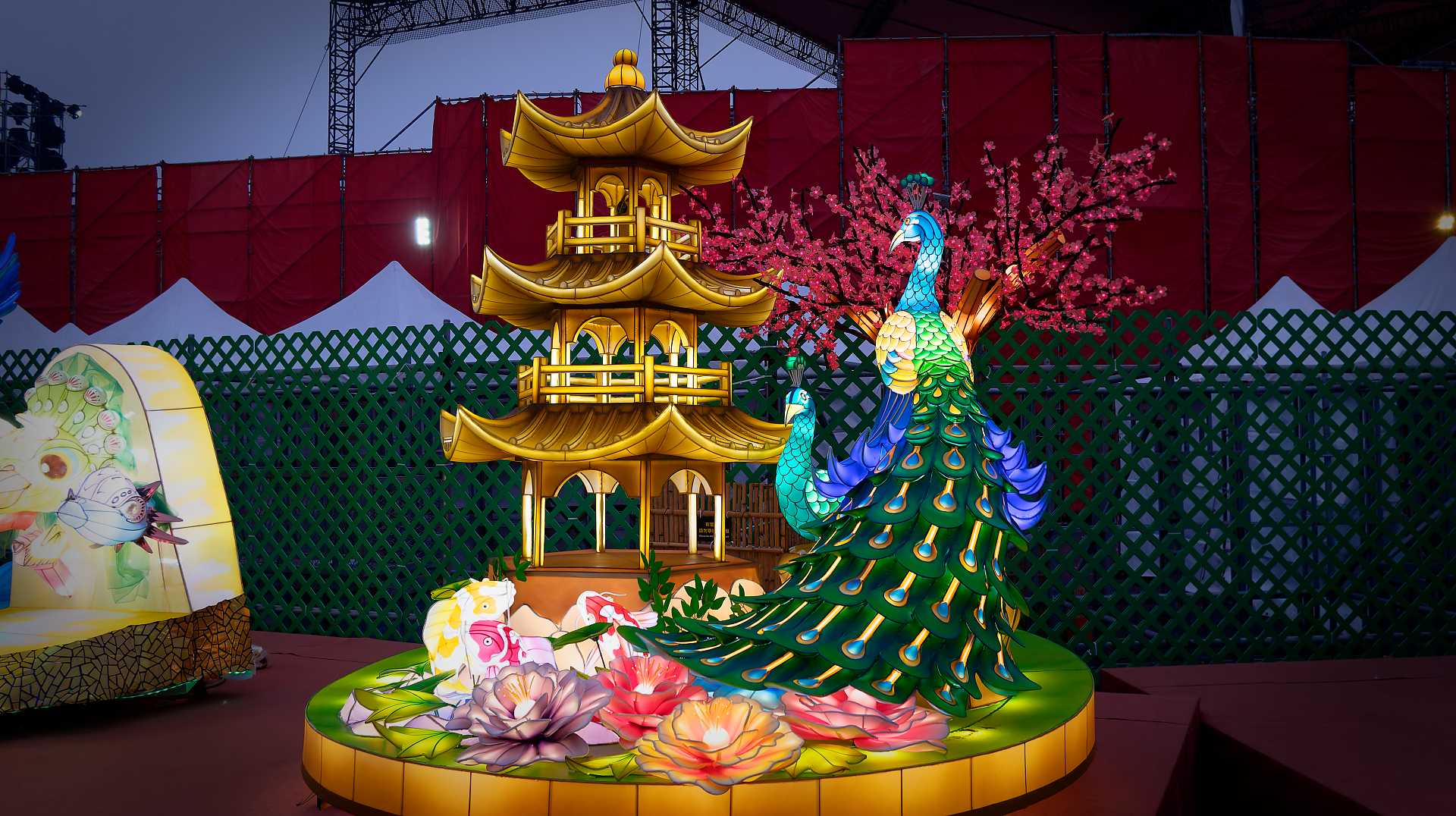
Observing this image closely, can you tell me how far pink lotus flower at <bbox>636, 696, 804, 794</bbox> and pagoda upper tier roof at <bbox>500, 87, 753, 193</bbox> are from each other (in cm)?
212

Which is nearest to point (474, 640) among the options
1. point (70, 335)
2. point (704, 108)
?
point (704, 108)

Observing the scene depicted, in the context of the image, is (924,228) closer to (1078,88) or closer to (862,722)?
(862,722)

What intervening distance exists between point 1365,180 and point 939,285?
1073 centimetres

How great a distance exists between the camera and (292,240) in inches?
727

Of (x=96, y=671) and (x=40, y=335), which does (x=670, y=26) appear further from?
(x=96, y=671)

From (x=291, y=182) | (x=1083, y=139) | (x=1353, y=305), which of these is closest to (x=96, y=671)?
(x=1083, y=139)

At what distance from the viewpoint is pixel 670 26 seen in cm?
1872

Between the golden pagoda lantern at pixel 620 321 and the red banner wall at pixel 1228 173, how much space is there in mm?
12433

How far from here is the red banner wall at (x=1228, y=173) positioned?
13938 millimetres

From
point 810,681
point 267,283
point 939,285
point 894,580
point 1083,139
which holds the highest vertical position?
point 1083,139

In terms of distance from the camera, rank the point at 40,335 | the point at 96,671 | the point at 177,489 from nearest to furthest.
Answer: the point at 96,671 → the point at 177,489 → the point at 40,335

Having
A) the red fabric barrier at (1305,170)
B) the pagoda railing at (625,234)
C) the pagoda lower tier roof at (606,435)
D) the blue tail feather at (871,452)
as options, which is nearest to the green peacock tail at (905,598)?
the blue tail feather at (871,452)

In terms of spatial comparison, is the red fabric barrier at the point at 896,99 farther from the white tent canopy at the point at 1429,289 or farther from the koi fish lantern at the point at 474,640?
the koi fish lantern at the point at 474,640

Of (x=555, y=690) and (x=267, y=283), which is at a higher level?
(x=267, y=283)
